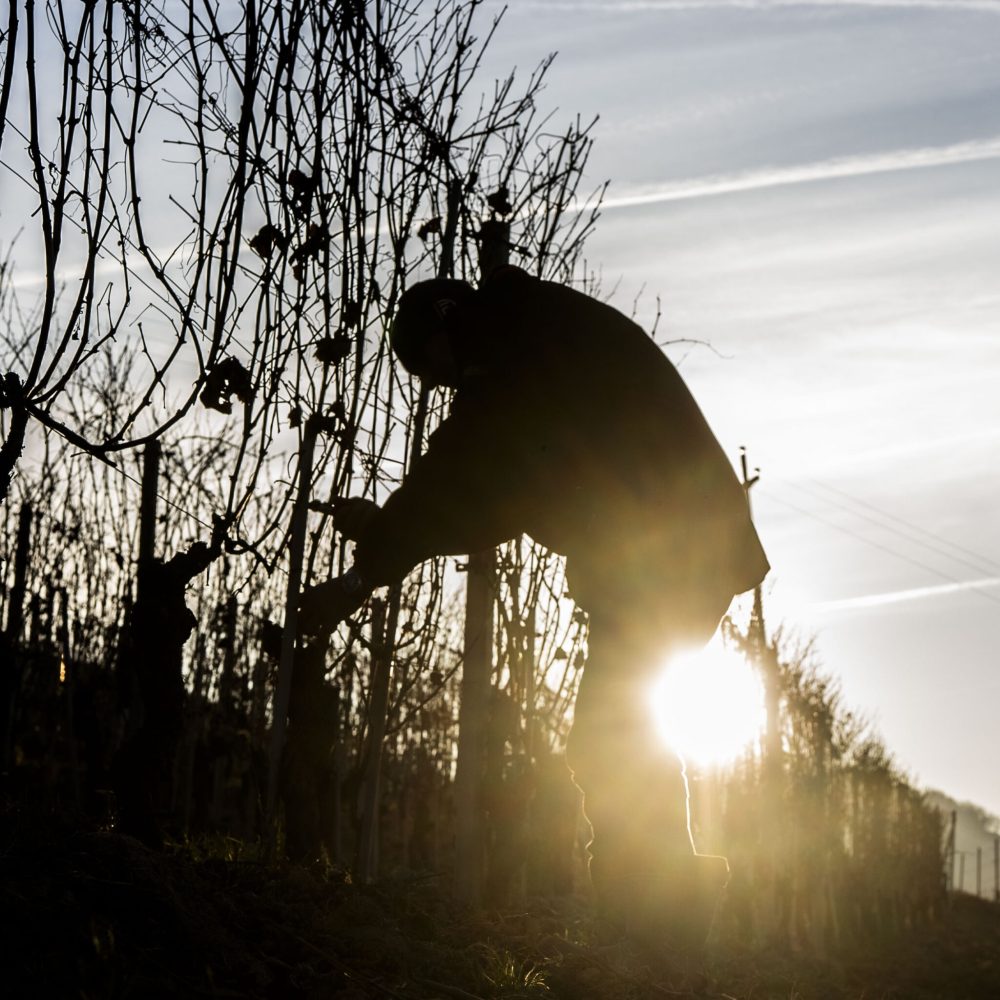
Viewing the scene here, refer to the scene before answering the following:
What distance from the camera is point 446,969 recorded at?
2.71m

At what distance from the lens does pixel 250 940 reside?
2498 mm

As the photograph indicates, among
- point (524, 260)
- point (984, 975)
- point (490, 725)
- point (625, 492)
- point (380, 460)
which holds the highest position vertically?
point (524, 260)

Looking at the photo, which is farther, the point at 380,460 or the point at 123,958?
the point at 380,460

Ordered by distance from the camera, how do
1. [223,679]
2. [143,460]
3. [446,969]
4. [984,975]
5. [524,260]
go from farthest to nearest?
[984,975] < [223,679] < [143,460] < [524,260] < [446,969]

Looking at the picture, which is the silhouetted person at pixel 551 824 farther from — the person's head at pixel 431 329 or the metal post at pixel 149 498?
the person's head at pixel 431 329

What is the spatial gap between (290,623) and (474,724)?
164cm

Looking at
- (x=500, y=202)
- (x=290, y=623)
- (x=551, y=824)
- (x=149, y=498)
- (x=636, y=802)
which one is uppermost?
(x=500, y=202)

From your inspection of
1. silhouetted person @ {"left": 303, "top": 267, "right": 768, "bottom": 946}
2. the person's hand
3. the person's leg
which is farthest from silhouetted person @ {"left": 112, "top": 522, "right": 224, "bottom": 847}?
the person's leg

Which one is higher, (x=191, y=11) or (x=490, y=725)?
(x=191, y=11)

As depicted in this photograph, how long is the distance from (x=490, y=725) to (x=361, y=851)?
190cm

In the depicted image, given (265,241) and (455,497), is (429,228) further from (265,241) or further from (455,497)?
(455,497)

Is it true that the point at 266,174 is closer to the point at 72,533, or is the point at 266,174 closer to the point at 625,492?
the point at 625,492

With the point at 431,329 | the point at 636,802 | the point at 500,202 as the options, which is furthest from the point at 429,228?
the point at 636,802

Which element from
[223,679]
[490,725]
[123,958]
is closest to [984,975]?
[223,679]
